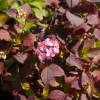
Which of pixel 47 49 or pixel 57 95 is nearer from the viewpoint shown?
pixel 47 49

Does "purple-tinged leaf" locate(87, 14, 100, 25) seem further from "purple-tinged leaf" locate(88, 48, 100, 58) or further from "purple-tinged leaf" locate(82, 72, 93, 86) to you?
"purple-tinged leaf" locate(82, 72, 93, 86)

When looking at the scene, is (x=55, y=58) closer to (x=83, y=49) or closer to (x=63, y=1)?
(x=83, y=49)

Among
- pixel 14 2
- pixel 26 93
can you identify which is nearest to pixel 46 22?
pixel 14 2

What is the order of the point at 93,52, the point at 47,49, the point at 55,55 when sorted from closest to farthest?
1. the point at 47,49
2. the point at 55,55
3. the point at 93,52

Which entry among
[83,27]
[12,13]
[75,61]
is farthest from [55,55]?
[12,13]

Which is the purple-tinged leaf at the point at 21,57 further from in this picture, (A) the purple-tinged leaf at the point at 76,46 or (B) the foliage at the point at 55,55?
(A) the purple-tinged leaf at the point at 76,46

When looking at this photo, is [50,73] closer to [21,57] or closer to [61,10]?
[21,57]
